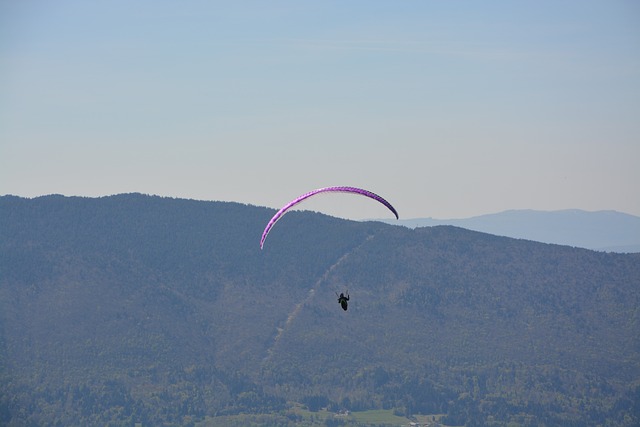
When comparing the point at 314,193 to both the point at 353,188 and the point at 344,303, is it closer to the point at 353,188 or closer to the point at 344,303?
the point at 353,188

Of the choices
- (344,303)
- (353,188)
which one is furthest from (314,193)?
(344,303)

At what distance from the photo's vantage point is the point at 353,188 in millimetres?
95875

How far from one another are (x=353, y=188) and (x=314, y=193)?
3.11 m

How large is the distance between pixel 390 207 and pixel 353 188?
18.1 ft

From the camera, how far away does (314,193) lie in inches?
3784

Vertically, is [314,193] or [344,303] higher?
[314,193]

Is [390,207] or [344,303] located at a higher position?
[390,207]

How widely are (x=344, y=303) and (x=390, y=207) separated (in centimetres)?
937

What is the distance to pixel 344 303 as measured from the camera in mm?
96312

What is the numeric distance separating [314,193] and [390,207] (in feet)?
24.6
